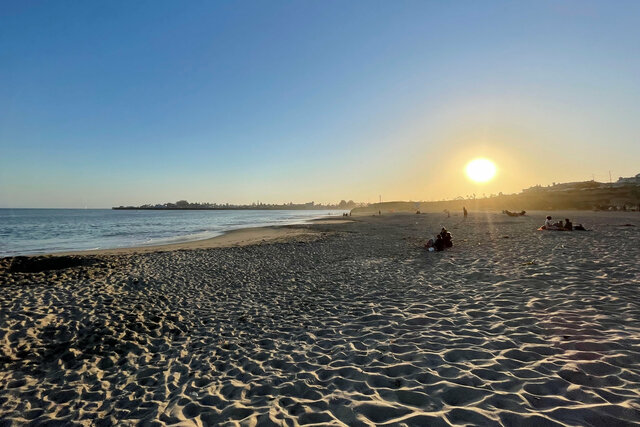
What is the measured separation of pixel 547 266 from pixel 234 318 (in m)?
10.6

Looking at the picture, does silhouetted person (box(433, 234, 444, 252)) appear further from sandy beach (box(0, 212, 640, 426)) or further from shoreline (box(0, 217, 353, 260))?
shoreline (box(0, 217, 353, 260))

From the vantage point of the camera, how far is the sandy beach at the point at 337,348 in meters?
3.85

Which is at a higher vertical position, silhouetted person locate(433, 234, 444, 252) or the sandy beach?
silhouetted person locate(433, 234, 444, 252)

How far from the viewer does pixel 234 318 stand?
778cm

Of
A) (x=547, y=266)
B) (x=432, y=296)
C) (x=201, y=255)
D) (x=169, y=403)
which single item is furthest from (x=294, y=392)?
(x=201, y=255)

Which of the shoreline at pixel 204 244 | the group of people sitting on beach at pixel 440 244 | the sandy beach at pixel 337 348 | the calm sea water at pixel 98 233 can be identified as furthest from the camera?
the calm sea water at pixel 98 233

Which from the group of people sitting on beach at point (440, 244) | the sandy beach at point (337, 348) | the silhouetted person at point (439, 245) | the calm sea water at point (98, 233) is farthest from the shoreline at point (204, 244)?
the silhouetted person at point (439, 245)

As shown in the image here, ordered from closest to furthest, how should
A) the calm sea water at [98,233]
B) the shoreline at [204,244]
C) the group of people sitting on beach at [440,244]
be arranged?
the group of people sitting on beach at [440,244], the shoreline at [204,244], the calm sea water at [98,233]

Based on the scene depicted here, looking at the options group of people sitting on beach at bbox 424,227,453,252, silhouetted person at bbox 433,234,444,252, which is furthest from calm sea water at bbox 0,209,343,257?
silhouetted person at bbox 433,234,444,252

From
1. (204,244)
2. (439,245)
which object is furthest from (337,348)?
(204,244)

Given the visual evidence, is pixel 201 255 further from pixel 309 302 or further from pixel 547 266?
pixel 547 266

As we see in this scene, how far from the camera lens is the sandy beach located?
385 centimetres

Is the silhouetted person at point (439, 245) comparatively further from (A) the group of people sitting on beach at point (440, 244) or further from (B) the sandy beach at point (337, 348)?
(B) the sandy beach at point (337, 348)

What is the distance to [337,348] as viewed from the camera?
5727 millimetres
